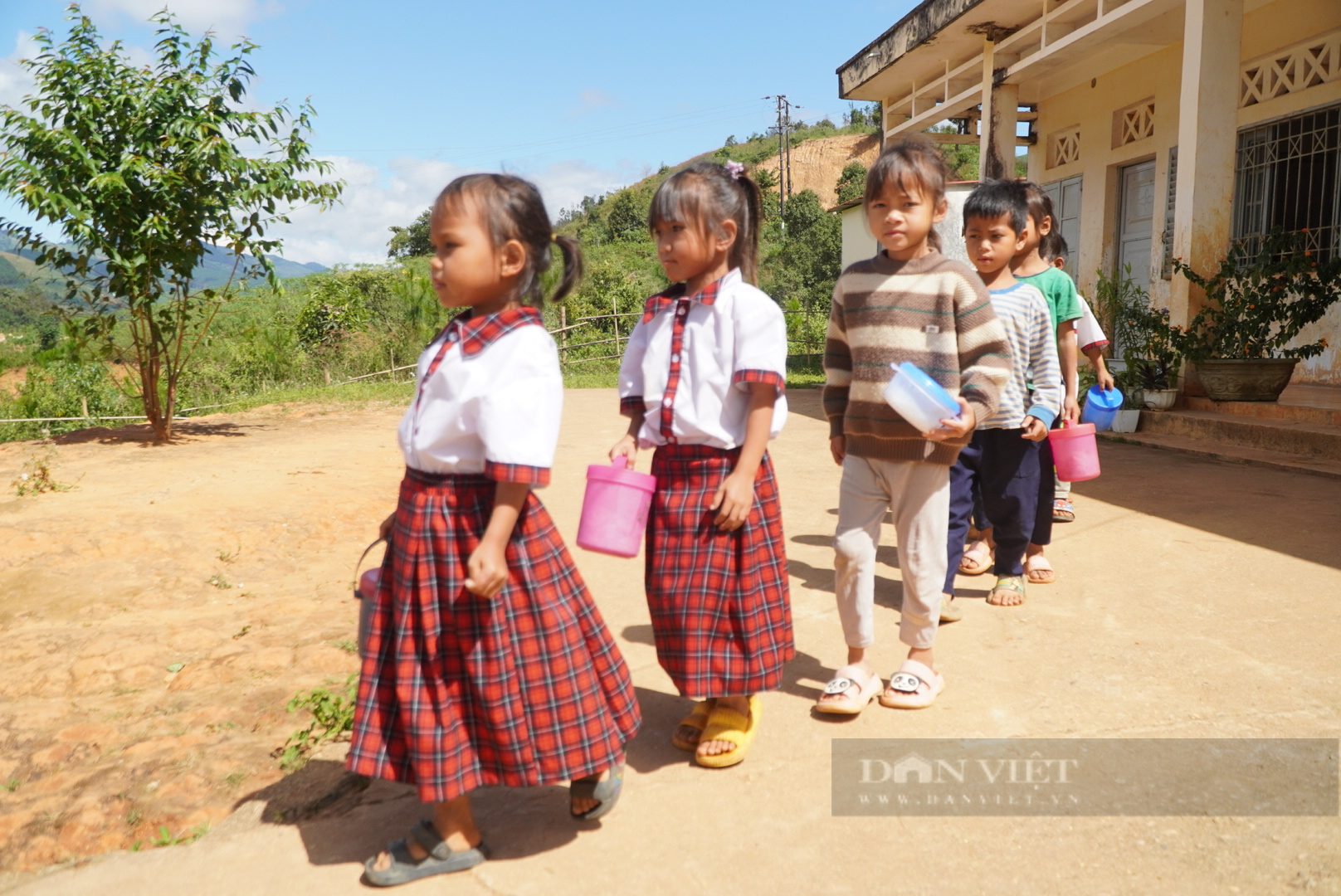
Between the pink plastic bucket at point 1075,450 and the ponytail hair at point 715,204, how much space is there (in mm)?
1612

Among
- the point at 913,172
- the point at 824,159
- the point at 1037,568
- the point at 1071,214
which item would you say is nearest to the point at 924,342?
the point at 913,172

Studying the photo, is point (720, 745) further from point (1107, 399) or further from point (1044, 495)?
point (1107, 399)

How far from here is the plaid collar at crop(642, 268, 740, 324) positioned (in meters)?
2.24

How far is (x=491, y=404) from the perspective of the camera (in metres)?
1.75

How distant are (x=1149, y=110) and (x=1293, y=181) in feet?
7.09

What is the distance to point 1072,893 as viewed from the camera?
1717 mm

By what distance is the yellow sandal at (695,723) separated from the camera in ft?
7.65

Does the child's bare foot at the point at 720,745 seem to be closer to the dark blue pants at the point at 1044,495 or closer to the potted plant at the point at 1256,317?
the dark blue pants at the point at 1044,495

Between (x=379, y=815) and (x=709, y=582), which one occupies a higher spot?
(x=709, y=582)

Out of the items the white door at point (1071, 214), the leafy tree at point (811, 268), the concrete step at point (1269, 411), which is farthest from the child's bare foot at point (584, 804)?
the leafy tree at point (811, 268)

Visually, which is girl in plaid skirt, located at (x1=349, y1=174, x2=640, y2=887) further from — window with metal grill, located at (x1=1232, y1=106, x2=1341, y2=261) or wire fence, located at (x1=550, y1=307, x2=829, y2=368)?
wire fence, located at (x1=550, y1=307, x2=829, y2=368)

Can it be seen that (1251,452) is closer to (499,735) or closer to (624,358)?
(624,358)

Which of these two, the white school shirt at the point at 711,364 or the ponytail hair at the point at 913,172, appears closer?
the white school shirt at the point at 711,364

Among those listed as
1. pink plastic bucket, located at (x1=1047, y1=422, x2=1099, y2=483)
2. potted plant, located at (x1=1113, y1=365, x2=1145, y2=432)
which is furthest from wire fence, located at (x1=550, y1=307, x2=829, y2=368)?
pink plastic bucket, located at (x1=1047, y1=422, x2=1099, y2=483)
